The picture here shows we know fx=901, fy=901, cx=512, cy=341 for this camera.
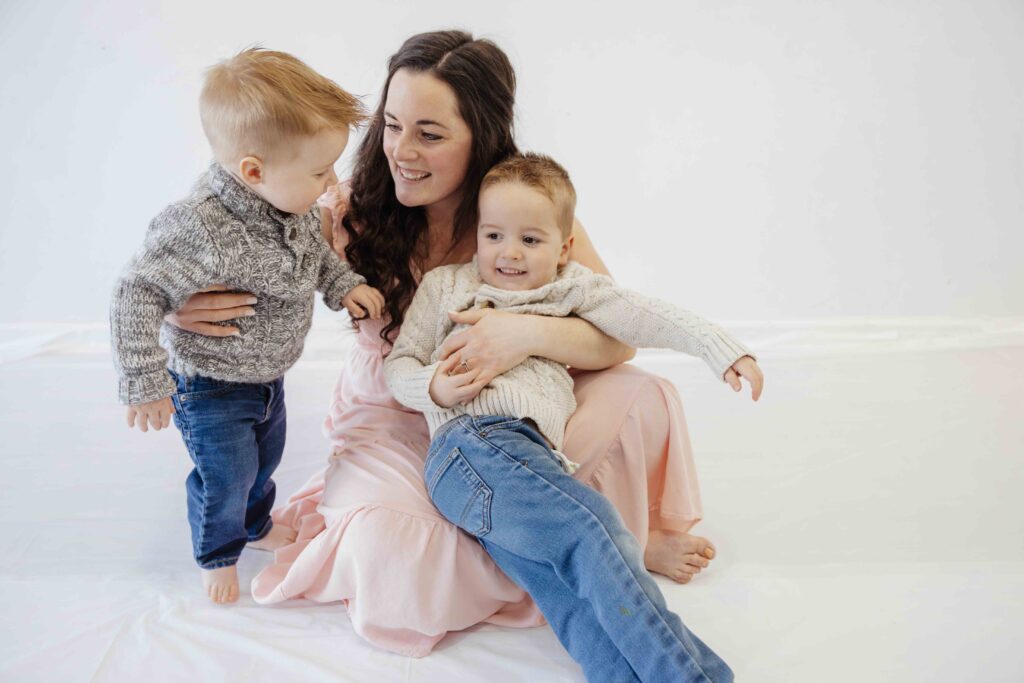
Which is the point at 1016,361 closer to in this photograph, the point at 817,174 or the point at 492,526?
Result: the point at 817,174

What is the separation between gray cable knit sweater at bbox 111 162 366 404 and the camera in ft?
4.26

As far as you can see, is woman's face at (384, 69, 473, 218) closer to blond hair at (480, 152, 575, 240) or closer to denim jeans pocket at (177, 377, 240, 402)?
blond hair at (480, 152, 575, 240)

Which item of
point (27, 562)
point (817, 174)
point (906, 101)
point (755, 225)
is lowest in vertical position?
point (27, 562)

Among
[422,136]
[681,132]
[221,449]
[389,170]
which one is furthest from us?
[681,132]

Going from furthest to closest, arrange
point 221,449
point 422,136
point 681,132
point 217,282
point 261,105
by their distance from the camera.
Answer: point 681,132 < point 422,136 < point 221,449 < point 217,282 < point 261,105

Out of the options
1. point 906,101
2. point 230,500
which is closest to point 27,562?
point 230,500

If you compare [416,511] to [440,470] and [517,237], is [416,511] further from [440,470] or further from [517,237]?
[517,237]

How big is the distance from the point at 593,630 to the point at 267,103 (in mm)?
882

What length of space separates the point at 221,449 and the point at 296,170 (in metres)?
0.48

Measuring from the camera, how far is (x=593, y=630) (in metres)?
1.31

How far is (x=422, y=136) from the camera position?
5.24 ft

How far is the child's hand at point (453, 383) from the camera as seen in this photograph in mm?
1433

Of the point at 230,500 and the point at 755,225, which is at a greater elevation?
the point at 755,225

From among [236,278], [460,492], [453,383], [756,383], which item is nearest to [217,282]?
[236,278]
